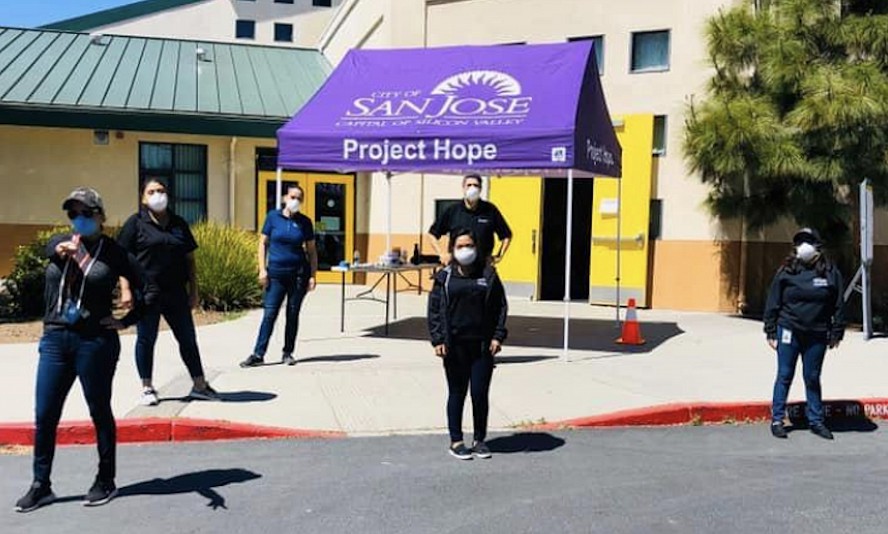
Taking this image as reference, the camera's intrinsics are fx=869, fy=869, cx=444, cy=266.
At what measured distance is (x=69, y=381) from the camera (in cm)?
503

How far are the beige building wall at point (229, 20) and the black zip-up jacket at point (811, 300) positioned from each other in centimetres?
3568

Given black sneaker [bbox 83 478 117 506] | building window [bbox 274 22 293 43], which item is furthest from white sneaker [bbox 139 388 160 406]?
building window [bbox 274 22 293 43]

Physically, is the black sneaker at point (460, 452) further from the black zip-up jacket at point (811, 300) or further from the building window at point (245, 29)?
the building window at point (245, 29)

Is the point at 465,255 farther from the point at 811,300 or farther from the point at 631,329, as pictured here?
the point at 631,329

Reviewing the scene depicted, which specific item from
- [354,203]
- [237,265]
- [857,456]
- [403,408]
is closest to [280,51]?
[354,203]

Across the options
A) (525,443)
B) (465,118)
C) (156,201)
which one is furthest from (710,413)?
(156,201)

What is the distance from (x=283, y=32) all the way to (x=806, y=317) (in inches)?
1566

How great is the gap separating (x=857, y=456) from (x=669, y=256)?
958cm

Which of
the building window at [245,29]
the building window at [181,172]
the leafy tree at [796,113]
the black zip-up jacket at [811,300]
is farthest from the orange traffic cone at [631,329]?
the building window at [245,29]

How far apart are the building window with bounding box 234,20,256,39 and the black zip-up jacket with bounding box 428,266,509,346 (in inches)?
1548

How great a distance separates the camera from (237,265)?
14219mm

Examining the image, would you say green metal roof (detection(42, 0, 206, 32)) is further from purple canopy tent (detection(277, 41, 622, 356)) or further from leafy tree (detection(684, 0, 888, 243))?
leafy tree (detection(684, 0, 888, 243))

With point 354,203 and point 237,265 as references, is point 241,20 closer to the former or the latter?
point 354,203

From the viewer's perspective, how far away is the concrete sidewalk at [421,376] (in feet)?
24.2
